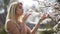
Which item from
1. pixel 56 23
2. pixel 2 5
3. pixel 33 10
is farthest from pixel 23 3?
pixel 56 23

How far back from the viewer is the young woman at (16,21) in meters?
1.58

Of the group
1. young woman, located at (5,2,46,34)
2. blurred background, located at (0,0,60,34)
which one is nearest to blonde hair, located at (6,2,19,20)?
young woman, located at (5,2,46,34)

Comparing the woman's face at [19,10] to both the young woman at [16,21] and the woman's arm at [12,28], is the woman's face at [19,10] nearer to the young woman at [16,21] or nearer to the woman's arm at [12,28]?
the young woman at [16,21]

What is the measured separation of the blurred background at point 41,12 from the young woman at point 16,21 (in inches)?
3.1

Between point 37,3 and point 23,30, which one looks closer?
point 23,30

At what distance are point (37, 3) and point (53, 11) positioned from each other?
225 mm

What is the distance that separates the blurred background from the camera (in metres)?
1.73

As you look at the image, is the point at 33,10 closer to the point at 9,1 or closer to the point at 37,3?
the point at 37,3

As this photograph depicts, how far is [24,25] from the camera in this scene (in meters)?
1.66

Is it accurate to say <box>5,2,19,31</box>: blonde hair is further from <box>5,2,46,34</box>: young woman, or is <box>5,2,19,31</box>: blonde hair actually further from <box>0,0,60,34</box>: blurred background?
<box>0,0,60,34</box>: blurred background

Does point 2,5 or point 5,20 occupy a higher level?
point 2,5

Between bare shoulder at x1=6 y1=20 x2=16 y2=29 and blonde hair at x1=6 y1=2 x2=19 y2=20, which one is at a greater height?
blonde hair at x1=6 y1=2 x2=19 y2=20

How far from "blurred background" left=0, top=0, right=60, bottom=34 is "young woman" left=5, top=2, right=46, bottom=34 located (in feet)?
0.26

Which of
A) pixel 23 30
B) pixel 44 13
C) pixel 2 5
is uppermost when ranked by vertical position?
pixel 2 5
